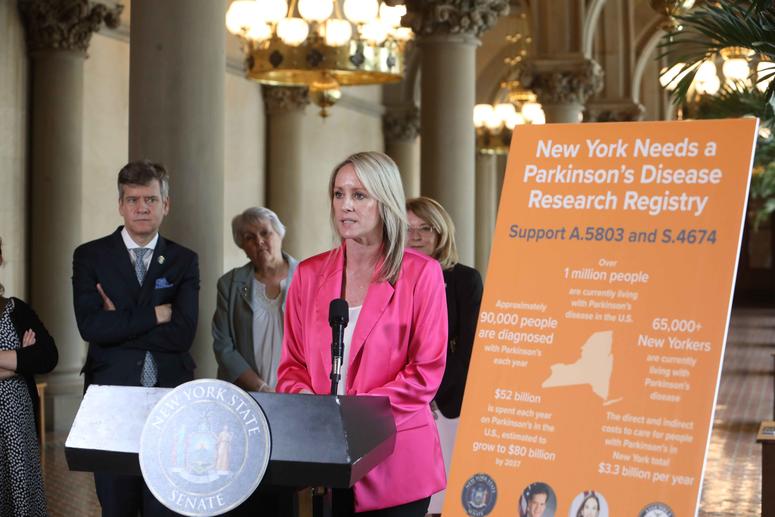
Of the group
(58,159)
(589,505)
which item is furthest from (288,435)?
(58,159)

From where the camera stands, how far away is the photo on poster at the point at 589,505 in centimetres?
270

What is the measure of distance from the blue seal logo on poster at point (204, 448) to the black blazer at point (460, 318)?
2.73 meters

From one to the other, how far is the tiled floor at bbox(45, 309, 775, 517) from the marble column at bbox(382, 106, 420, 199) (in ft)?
22.4

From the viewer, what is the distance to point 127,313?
440 centimetres

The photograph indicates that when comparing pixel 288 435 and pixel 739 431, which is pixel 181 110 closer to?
pixel 288 435

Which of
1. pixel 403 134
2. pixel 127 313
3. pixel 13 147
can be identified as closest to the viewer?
pixel 127 313

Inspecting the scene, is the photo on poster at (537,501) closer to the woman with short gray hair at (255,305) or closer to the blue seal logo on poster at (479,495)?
the blue seal logo on poster at (479,495)

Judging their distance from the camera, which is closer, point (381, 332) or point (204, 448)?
point (204, 448)

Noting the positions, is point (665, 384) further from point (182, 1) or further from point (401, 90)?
point (401, 90)

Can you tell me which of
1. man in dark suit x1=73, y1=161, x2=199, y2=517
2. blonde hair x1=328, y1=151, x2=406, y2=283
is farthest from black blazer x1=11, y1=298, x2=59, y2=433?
blonde hair x1=328, y1=151, x2=406, y2=283

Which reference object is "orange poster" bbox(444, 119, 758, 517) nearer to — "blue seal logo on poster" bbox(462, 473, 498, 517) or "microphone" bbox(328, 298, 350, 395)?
"blue seal logo on poster" bbox(462, 473, 498, 517)

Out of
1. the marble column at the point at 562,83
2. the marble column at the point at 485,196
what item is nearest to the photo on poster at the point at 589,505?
the marble column at the point at 562,83

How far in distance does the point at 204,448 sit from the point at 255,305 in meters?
2.92

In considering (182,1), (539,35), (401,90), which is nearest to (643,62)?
(401,90)
